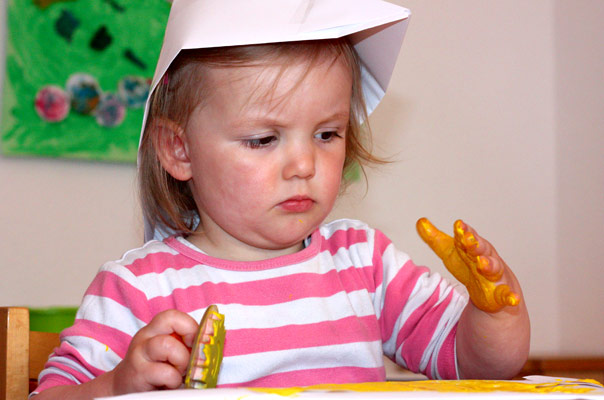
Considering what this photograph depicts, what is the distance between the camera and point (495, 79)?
6.54 feet

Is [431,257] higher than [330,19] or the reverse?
the reverse

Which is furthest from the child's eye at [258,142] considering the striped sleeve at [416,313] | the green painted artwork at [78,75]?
the green painted artwork at [78,75]

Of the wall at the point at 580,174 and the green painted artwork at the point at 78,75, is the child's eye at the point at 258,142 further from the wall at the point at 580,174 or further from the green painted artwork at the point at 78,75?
the wall at the point at 580,174

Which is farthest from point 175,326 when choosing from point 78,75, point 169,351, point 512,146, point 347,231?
point 512,146

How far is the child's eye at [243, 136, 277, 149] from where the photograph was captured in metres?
0.76

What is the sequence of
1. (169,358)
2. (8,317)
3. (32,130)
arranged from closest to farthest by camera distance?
1. (169,358)
2. (8,317)
3. (32,130)

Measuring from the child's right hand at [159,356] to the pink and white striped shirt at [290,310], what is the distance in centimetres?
12

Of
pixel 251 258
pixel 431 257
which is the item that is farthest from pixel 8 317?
pixel 431 257

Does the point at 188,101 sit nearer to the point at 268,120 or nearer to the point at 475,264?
the point at 268,120

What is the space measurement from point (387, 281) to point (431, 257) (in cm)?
107

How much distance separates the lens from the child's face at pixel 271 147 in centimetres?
74

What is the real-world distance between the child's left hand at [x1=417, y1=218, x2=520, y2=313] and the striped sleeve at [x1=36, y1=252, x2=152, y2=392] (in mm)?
301

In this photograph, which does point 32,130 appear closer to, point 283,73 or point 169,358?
point 283,73

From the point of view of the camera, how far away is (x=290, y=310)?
775 millimetres
